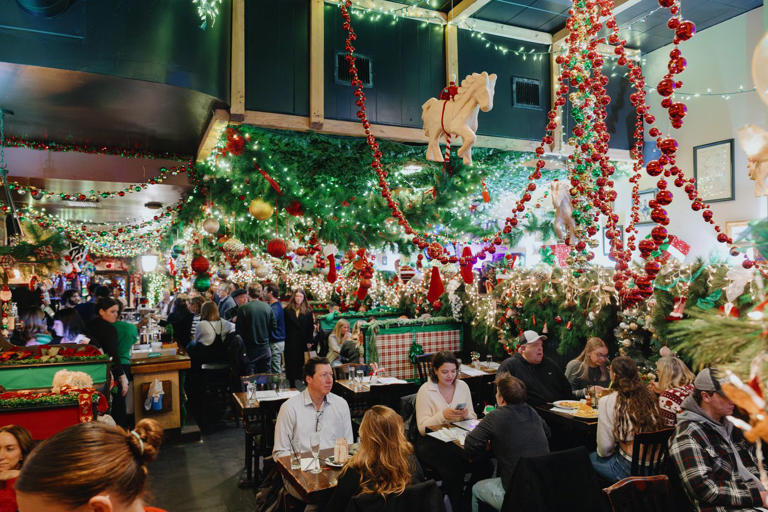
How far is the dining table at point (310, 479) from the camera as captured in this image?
3111 mm

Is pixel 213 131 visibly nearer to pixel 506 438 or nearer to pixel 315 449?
pixel 315 449

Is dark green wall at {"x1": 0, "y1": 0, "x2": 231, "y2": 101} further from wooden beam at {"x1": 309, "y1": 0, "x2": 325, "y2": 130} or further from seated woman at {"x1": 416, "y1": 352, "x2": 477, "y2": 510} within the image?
seated woman at {"x1": 416, "y1": 352, "x2": 477, "y2": 510}

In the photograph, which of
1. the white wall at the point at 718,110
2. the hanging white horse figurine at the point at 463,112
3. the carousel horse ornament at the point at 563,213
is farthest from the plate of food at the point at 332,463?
the white wall at the point at 718,110

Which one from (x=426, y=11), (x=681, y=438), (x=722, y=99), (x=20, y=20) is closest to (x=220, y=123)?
(x=20, y=20)

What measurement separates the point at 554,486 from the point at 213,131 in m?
4.80

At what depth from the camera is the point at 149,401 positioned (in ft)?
20.9

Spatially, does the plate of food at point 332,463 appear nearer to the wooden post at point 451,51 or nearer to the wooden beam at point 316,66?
the wooden beam at point 316,66

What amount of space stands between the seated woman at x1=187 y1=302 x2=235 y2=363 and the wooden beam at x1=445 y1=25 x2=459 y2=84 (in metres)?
4.85

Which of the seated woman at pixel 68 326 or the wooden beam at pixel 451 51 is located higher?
the wooden beam at pixel 451 51

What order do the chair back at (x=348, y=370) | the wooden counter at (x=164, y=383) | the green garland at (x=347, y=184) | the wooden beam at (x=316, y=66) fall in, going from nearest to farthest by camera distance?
the wooden beam at (x=316, y=66) < the chair back at (x=348, y=370) < the green garland at (x=347, y=184) < the wooden counter at (x=164, y=383)

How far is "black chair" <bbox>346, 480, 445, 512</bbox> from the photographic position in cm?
255

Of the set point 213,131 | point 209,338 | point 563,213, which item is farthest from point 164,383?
point 563,213

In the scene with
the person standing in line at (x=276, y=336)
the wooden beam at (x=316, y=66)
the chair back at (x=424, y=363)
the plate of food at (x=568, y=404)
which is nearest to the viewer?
the plate of food at (x=568, y=404)

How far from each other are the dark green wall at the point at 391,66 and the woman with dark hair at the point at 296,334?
160 inches
